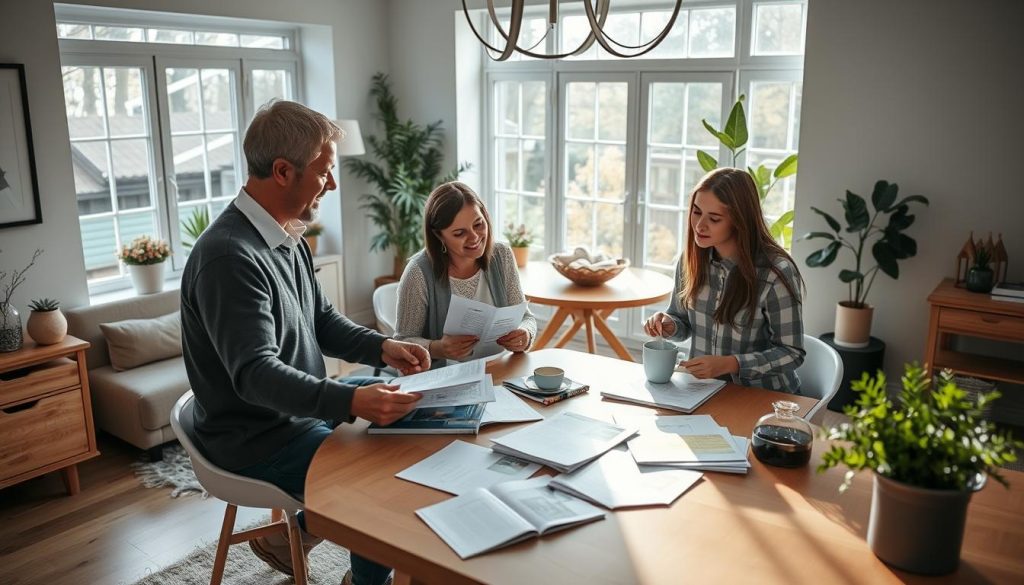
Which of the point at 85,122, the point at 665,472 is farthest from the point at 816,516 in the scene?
the point at 85,122

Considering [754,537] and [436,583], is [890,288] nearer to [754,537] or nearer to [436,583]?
[754,537]

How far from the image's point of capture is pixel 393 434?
1927mm

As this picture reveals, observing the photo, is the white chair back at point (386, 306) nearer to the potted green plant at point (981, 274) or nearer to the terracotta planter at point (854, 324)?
the terracotta planter at point (854, 324)

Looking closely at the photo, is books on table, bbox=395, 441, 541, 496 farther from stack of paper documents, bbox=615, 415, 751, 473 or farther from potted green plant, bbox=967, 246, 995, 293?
potted green plant, bbox=967, 246, 995, 293

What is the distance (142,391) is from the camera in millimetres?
3572

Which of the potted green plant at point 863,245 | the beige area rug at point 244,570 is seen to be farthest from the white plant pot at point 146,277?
the potted green plant at point 863,245

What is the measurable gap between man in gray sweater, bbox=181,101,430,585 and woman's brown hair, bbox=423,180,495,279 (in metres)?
0.50

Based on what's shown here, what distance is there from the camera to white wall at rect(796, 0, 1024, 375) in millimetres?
3643

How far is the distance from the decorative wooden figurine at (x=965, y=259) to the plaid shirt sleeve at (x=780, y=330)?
177 centimetres

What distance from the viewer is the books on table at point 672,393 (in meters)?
2.07

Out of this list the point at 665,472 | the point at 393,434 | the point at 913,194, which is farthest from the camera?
the point at 913,194

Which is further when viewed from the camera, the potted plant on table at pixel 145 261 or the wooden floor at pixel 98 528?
the potted plant on table at pixel 145 261

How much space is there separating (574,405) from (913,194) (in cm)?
263

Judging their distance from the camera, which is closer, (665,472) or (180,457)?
(665,472)
